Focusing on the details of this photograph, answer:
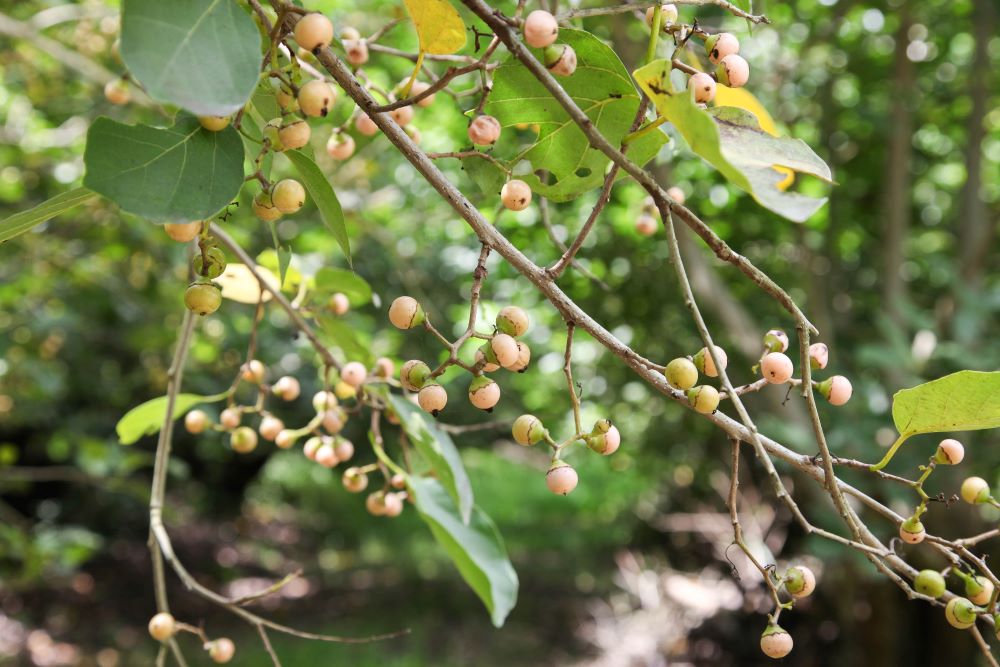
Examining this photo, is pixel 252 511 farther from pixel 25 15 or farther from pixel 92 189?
pixel 92 189

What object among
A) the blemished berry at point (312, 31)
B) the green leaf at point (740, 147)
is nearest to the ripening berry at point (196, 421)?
the blemished berry at point (312, 31)

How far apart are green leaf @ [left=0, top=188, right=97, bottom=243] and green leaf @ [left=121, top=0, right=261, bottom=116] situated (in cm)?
15

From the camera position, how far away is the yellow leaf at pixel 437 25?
0.56 meters

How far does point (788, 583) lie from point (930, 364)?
2135mm

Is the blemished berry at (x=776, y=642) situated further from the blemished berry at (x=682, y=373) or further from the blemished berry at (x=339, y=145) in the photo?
the blemished berry at (x=339, y=145)

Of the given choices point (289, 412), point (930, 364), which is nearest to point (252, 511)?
point (289, 412)

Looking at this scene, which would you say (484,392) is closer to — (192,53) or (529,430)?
(529,430)

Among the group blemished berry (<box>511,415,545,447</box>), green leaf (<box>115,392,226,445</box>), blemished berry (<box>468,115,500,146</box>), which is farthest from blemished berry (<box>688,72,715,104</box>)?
green leaf (<box>115,392,226,445</box>)

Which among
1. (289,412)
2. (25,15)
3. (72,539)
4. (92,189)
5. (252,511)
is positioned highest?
(92,189)

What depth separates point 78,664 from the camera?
14.8 feet

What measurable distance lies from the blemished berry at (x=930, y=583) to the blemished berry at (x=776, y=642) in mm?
87

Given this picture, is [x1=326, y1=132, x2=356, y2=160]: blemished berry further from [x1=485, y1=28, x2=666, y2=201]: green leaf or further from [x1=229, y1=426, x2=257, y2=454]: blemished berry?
[x1=229, y1=426, x2=257, y2=454]: blemished berry

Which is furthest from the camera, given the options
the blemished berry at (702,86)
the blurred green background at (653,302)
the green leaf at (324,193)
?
the blurred green background at (653,302)

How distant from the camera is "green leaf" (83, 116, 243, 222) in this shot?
49 cm
